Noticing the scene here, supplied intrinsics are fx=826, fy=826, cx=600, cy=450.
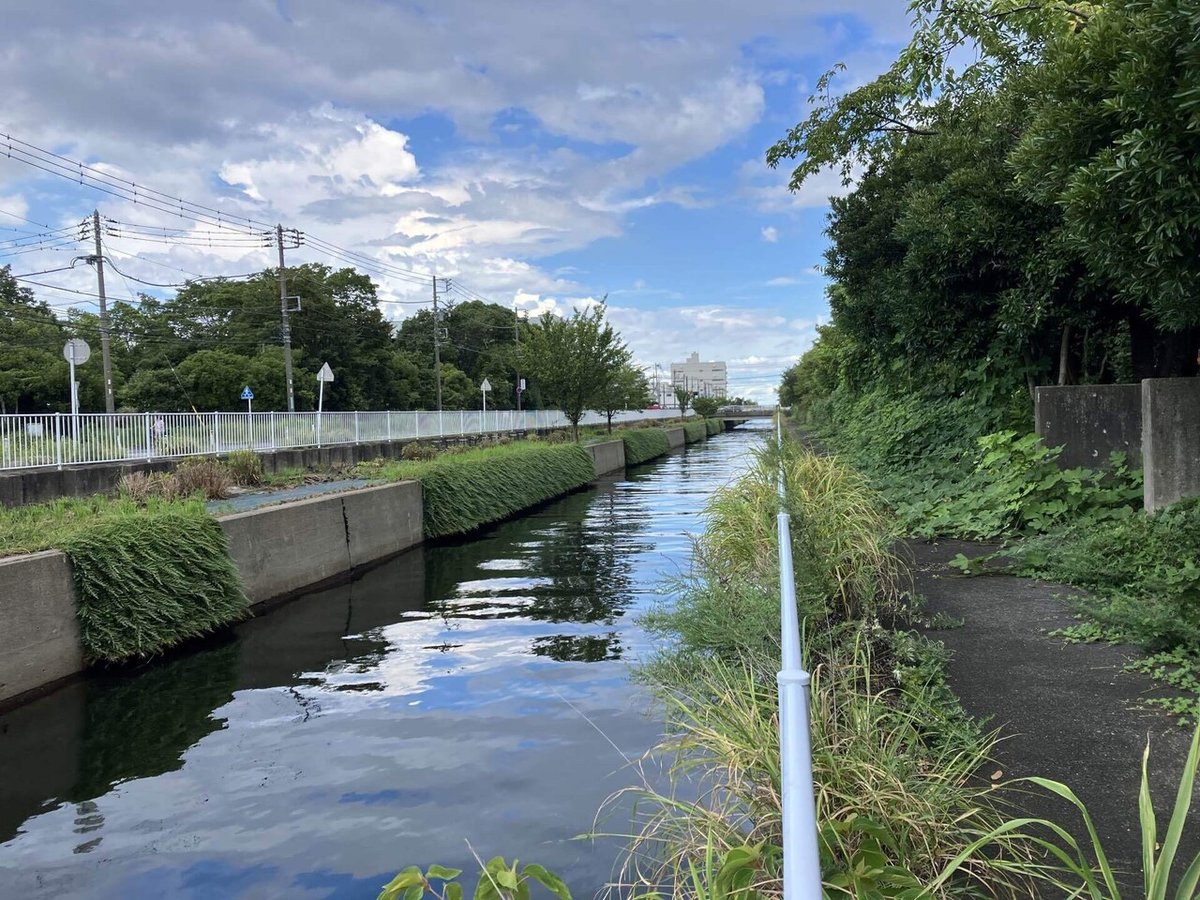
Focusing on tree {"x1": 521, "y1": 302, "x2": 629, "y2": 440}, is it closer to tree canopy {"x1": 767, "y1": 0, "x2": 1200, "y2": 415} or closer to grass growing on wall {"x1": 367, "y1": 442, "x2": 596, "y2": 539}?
grass growing on wall {"x1": 367, "y1": 442, "x2": 596, "y2": 539}

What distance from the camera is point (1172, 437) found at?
22.2ft

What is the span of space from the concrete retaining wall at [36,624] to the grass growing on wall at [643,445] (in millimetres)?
29998

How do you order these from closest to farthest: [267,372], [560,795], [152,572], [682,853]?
1. [682,853]
2. [560,795]
3. [152,572]
4. [267,372]

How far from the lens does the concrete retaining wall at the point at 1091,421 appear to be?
8.42m

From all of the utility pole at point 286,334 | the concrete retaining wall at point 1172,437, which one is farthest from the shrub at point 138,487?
the utility pole at point 286,334

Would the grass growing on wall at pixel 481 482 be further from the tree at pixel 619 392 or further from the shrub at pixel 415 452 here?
the tree at pixel 619 392

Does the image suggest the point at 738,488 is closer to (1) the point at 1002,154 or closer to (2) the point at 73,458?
(1) the point at 1002,154

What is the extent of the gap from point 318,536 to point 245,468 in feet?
15.6

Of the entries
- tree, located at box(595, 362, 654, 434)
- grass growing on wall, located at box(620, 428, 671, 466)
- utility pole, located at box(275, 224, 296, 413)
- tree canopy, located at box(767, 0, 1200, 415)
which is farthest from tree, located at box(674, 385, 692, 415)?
tree canopy, located at box(767, 0, 1200, 415)

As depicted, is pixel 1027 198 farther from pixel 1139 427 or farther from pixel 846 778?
pixel 846 778

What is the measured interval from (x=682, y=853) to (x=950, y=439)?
36.6ft

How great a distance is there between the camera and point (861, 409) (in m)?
22.8

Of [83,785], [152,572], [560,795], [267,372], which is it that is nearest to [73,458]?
[152,572]

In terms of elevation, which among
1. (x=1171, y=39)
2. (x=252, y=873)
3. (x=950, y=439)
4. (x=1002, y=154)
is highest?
(x=1002, y=154)
